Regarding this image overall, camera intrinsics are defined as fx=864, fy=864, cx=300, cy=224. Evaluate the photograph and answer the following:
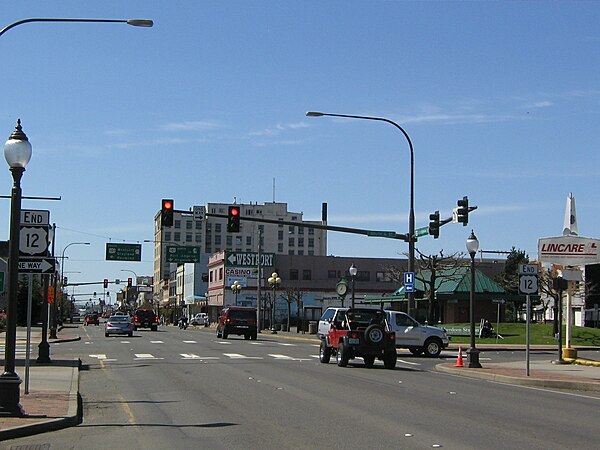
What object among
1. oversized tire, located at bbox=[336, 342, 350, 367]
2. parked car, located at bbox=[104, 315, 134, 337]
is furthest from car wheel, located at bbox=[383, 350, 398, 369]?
parked car, located at bbox=[104, 315, 134, 337]

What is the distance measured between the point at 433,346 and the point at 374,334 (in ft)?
29.9

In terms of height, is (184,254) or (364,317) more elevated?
(184,254)

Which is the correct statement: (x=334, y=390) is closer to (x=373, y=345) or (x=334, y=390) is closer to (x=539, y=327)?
(x=373, y=345)

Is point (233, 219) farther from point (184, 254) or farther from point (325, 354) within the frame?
point (184, 254)

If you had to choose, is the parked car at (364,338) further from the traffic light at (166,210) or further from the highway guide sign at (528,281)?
the traffic light at (166,210)

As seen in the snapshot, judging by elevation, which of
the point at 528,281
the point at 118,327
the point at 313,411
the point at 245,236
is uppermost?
the point at 245,236

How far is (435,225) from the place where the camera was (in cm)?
3522

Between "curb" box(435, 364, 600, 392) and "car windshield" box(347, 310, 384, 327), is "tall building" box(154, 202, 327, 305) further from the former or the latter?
"curb" box(435, 364, 600, 392)

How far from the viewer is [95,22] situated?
17922mm

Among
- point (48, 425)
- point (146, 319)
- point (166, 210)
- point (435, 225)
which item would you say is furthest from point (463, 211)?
point (146, 319)

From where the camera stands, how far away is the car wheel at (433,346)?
36.2 metres

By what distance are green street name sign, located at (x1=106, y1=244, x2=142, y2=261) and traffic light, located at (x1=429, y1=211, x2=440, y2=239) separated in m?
54.0

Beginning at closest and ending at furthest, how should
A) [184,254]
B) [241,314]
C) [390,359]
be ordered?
[390,359] → [241,314] → [184,254]

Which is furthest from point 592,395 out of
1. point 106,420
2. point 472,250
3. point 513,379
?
point 106,420
